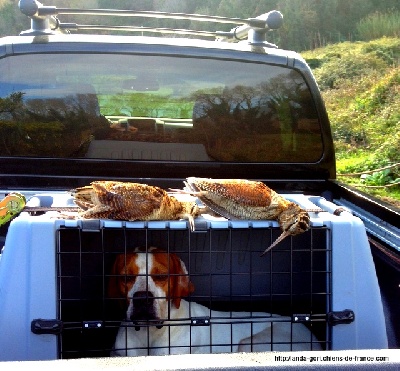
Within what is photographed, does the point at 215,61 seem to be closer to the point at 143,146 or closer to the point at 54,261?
the point at 143,146

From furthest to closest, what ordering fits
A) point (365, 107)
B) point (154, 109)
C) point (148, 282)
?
point (365, 107) < point (154, 109) < point (148, 282)

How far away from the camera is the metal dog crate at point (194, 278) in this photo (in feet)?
7.00

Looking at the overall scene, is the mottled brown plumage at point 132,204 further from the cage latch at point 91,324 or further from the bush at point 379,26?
the bush at point 379,26

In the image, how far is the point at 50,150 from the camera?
325 centimetres

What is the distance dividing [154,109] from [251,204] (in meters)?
1.20

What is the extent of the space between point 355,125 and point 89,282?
13273 millimetres

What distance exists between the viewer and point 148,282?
2.38 meters

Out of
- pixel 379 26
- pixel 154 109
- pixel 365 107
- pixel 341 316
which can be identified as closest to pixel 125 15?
pixel 154 109

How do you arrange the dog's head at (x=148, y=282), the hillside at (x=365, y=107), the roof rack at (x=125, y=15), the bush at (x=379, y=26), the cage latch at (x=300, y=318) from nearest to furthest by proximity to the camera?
the cage latch at (x=300, y=318) → the dog's head at (x=148, y=282) → the roof rack at (x=125, y=15) → the hillside at (x=365, y=107) → the bush at (x=379, y=26)

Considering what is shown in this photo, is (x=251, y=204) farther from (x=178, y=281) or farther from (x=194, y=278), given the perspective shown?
(x=194, y=278)

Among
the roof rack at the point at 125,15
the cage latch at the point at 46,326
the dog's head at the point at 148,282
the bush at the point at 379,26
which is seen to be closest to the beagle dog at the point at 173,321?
the dog's head at the point at 148,282

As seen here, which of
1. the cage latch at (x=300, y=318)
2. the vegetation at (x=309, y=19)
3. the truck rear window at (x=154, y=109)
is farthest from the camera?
the vegetation at (x=309, y=19)

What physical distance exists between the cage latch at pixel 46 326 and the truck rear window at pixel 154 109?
125cm

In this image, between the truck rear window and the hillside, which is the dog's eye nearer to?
the truck rear window
